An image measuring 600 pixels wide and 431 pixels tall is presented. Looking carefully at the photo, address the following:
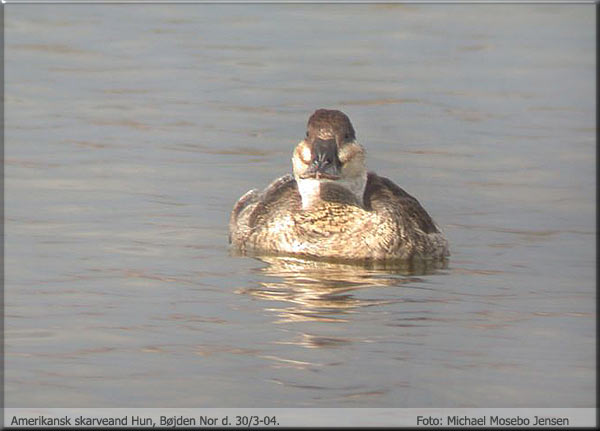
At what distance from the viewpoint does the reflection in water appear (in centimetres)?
1349

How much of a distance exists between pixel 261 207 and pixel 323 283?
1829 millimetres

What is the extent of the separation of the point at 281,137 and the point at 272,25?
6.28 m

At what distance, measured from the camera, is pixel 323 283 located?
1456 cm

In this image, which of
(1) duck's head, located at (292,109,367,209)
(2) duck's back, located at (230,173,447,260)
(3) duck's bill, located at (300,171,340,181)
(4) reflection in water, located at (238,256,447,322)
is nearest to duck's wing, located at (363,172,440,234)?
(2) duck's back, located at (230,173,447,260)

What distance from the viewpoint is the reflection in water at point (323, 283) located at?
13.5 m

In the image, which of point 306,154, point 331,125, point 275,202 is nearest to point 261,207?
point 275,202

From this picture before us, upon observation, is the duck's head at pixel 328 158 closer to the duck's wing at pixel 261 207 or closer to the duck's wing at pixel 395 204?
the duck's wing at pixel 395 204

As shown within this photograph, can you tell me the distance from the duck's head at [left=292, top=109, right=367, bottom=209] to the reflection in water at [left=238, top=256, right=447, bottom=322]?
71cm

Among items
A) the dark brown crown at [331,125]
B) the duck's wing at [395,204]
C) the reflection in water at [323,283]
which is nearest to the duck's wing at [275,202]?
the reflection in water at [323,283]

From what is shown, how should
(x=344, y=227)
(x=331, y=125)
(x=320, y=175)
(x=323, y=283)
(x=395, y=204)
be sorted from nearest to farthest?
(x=323, y=283)
(x=320, y=175)
(x=331, y=125)
(x=344, y=227)
(x=395, y=204)

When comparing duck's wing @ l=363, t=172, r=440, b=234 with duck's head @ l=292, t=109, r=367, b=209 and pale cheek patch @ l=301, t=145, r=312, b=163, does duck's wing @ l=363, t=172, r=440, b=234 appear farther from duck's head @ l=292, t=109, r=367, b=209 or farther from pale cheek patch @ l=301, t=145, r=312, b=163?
pale cheek patch @ l=301, t=145, r=312, b=163

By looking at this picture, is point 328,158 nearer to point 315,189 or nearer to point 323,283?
point 315,189

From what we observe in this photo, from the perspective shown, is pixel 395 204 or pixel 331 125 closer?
pixel 331 125

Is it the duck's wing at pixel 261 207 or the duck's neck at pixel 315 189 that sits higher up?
the duck's neck at pixel 315 189
